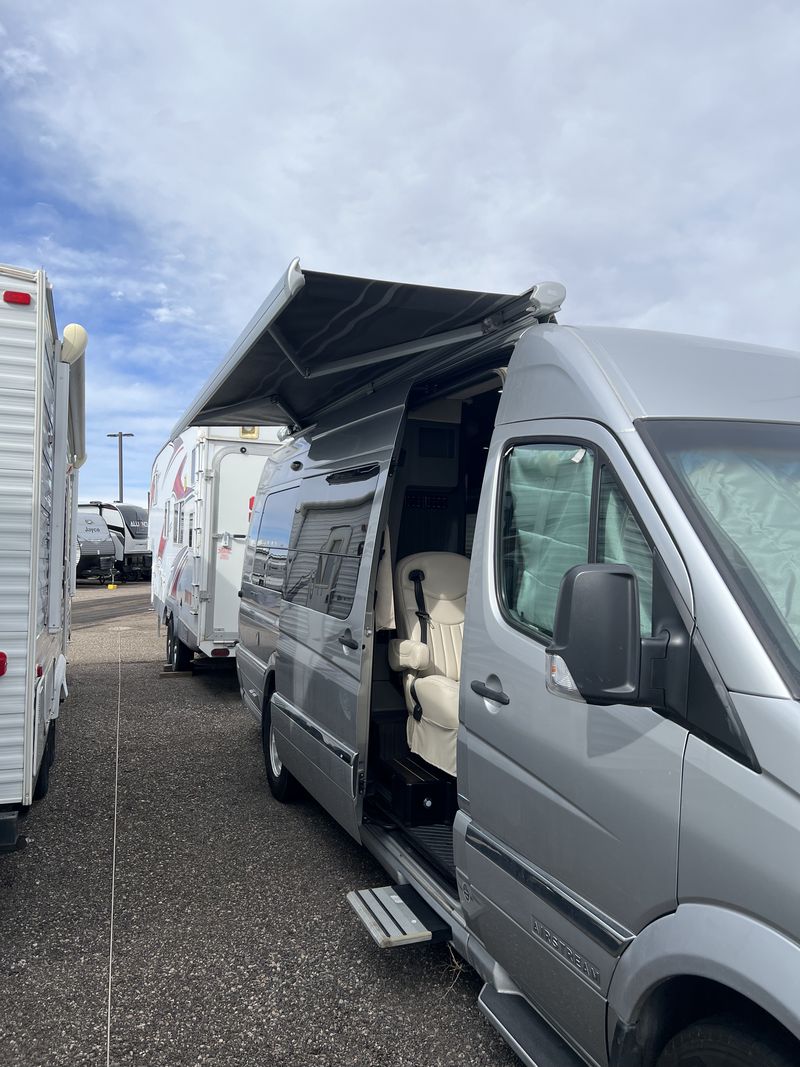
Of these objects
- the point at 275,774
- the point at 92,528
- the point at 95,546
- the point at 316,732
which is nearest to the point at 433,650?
the point at 316,732

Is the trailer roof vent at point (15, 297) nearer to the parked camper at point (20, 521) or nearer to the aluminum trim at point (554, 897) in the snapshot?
the parked camper at point (20, 521)

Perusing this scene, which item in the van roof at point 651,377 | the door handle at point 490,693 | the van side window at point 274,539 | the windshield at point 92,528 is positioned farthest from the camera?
the windshield at point 92,528

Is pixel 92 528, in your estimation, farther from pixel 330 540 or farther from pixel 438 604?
pixel 438 604

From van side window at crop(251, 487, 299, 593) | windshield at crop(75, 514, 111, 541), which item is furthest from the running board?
windshield at crop(75, 514, 111, 541)

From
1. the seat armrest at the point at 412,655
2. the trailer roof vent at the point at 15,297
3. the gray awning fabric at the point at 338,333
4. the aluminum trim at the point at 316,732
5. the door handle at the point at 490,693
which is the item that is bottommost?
the aluminum trim at the point at 316,732

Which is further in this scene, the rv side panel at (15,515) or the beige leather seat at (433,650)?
the beige leather seat at (433,650)

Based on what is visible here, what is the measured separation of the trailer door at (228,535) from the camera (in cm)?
881

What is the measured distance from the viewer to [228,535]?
8.84 metres

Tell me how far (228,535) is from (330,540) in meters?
4.41

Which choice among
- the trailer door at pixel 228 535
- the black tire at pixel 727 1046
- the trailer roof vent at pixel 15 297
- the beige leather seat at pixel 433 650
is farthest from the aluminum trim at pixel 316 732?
the trailer door at pixel 228 535

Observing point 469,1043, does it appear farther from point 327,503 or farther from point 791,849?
point 327,503

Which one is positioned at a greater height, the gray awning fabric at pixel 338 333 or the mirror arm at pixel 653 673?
the gray awning fabric at pixel 338 333

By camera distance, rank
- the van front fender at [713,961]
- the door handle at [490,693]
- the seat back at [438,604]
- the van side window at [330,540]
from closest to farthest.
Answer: the van front fender at [713,961] < the door handle at [490,693] < the van side window at [330,540] < the seat back at [438,604]

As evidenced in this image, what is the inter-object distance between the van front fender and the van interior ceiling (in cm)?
155
